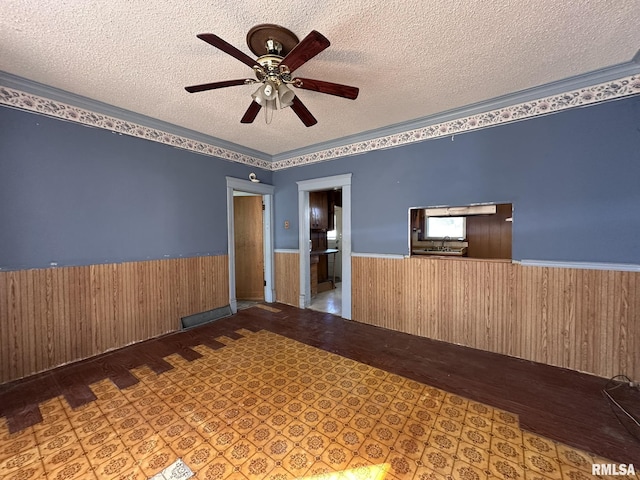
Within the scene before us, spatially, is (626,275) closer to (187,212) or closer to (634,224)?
(634,224)

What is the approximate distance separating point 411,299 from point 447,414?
5.37 ft

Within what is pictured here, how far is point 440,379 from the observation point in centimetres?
227

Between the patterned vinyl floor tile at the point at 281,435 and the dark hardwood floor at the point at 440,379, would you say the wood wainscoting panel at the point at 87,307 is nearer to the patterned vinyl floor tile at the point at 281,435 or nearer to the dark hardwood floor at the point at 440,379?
the dark hardwood floor at the point at 440,379

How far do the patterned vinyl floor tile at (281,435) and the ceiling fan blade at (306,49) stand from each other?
239 cm

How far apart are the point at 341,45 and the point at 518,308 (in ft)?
9.98

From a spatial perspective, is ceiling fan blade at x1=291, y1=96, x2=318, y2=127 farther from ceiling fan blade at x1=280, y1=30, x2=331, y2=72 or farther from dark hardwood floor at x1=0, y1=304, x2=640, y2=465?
dark hardwood floor at x1=0, y1=304, x2=640, y2=465

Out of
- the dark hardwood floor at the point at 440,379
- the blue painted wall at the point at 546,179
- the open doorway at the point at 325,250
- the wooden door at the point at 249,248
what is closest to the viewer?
the dark hardwood floor at the point at 440,379

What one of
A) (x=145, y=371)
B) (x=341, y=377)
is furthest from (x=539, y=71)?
(x=145, y=371)

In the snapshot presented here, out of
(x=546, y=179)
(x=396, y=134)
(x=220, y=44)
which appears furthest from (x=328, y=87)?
(x=546, y=179)

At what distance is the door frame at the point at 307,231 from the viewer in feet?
12.8

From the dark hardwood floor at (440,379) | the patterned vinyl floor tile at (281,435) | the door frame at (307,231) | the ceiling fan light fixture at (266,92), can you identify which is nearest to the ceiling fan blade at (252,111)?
the ceiling fan light fixture at (266,92)

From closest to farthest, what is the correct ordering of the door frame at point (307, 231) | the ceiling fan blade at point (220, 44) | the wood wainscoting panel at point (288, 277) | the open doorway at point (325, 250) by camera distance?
1. the ceiling fan blade at point (220, 44)
2. the door frame at point (307, 231)
3. the wood wainscoting panel at point (288, 277)
4. the open doorway at point (325, 250)

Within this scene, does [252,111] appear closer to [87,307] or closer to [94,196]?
[94,196]

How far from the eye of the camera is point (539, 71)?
2211mm
